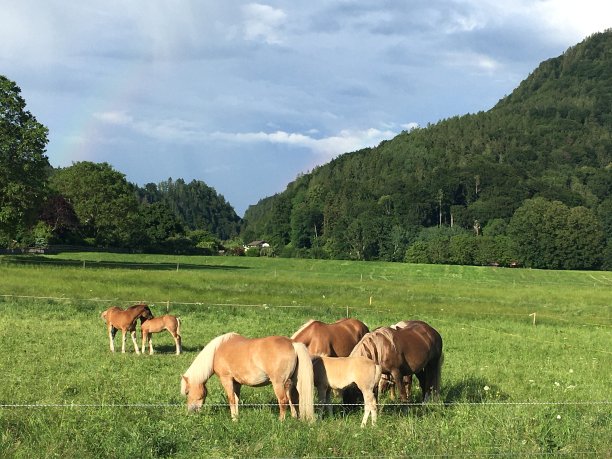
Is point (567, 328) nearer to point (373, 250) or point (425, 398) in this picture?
point (425, 398)

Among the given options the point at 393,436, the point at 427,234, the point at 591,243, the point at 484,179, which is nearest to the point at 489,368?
the point at 393,436

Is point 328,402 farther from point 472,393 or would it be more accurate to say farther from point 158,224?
point 158,224

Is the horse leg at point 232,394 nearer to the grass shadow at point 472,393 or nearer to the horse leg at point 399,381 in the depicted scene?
the horse leg at point 399,381

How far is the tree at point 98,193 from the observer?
3610 inches

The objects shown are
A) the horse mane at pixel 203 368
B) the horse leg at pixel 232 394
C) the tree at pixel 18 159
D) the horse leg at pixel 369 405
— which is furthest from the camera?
the tree at pixel 18 159

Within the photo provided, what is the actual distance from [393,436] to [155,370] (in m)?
7.70

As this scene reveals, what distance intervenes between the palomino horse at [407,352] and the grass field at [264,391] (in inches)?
24.7

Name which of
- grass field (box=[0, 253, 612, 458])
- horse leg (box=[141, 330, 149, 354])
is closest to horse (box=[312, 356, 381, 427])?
grass field (box=[0, 253, 612, 458])

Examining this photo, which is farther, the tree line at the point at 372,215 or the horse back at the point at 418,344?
the tree line at the point at 372,215

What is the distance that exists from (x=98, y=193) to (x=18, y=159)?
4560 centimetres

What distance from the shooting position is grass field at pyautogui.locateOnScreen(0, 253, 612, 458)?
27.5 ft

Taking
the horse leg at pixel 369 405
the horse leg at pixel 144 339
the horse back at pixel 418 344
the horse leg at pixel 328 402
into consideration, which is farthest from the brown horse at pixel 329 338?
the horse leg at pixel 144 339

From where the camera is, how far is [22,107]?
49062 mm

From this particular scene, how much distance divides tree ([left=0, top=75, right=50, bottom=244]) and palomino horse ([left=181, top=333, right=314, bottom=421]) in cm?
4109
